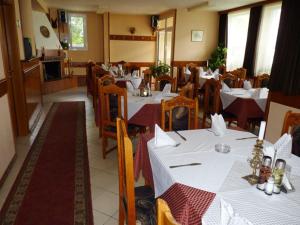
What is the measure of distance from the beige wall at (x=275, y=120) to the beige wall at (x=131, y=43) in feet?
22.5

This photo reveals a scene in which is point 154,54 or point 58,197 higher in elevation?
point 154,54

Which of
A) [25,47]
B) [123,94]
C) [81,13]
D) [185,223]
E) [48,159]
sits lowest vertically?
[48,159]

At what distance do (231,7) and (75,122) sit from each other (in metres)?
5.35

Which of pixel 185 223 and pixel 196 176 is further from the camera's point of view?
pixel 196 176

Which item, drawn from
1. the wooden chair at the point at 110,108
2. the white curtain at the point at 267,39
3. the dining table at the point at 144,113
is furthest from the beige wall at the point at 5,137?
the white curtain at the point at 267,39

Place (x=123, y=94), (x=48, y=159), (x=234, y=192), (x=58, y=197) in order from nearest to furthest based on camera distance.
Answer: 1. (x=234, y=192)
2. (x=58, y=197)
3. (x=123, y=94)
4. (x=48, y=159)

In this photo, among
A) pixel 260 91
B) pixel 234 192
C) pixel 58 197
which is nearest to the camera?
pixel 234 192

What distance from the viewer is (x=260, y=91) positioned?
12.0ft

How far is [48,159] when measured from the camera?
10.3 feet

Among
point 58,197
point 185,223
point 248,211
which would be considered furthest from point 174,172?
point 58,197

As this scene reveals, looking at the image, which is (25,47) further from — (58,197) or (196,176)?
(196,176)

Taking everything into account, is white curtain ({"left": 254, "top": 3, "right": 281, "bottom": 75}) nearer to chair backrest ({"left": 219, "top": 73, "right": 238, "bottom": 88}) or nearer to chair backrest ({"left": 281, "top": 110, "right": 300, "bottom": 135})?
chair backrest ({"left": 219, "top": 73, "right": 238, "bottom": 88})
